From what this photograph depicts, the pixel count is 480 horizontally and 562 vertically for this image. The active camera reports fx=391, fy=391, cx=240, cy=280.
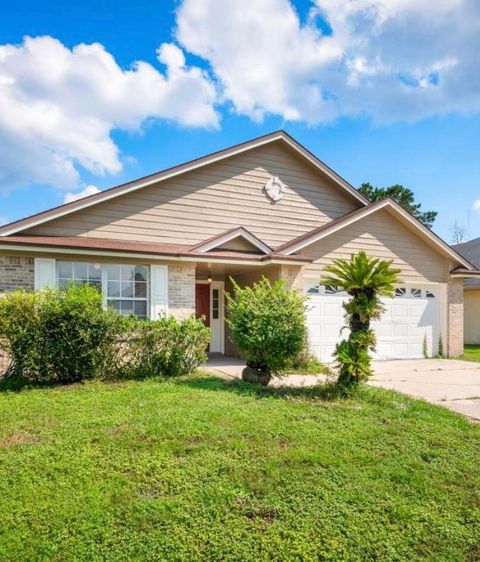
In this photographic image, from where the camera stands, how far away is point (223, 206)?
1288cm

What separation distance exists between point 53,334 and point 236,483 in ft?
18.5

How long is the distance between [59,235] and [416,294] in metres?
11.6

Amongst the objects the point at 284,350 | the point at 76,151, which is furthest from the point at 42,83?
the point at 284,350

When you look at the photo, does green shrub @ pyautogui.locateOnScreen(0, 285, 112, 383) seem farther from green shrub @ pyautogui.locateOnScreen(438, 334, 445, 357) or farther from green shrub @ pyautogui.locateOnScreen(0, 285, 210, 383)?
green shrub @ pyautogui.locateOnScreen(438, 334, 445, 357)

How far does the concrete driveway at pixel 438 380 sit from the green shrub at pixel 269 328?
2.20 m

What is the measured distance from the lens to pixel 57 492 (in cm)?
360

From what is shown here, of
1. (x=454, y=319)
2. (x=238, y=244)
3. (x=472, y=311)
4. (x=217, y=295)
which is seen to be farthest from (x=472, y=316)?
(x=238, y=244)

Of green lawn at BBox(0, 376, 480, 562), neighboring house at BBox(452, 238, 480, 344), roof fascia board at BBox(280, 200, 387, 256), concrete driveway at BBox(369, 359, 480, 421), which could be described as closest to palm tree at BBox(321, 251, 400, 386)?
green lawn at BBox(0, 376, 480, 562)

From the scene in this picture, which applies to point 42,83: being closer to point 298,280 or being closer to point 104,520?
point 298,280

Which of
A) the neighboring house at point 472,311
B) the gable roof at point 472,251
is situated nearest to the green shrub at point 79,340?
the neighboring house at point 472,311

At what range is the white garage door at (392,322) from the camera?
11953 mm

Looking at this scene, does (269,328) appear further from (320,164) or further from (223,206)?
(320,164)

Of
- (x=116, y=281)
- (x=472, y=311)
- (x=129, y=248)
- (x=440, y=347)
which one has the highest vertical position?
(x=129, y=248)

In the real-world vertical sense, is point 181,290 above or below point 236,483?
above
